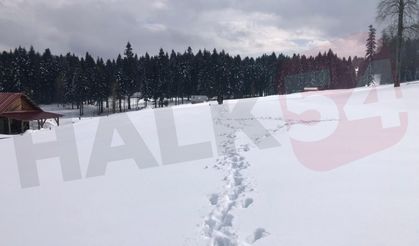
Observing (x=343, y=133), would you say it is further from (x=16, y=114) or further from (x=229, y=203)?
(x=16, y=114)

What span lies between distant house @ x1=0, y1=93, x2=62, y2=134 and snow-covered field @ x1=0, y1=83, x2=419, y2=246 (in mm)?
37292

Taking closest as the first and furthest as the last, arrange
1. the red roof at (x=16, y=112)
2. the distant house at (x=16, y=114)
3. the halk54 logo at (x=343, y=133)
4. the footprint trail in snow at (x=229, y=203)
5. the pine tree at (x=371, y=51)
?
the footprint trail in snow at (x=229, y=203) < the halk54 logo at (x=343, y=133) < the red roof at (x=16, y=112) < the distant house at (x=16, y=114) < the pine tree at (x=371, y=51)

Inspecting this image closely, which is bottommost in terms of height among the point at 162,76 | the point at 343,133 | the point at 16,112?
the point at 343,133

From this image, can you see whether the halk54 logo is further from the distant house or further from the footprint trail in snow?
the distant house

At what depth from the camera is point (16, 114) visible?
4612 centimetres

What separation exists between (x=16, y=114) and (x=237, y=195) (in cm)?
4737

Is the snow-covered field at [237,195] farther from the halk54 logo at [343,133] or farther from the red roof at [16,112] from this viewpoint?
the red roof at [16,112]

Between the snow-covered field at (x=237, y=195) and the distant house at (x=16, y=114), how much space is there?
37292mm

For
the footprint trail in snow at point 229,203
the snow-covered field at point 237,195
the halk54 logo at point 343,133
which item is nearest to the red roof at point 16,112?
the snow-covered field at point 237,195

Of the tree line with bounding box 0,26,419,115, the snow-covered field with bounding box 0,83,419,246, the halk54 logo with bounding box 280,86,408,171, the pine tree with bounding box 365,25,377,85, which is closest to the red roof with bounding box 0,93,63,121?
the tree line with bounding box 0,26,419,115

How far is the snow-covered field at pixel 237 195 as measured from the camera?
17.1 ft

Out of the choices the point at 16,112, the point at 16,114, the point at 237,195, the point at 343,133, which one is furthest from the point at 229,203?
the point at 16,112

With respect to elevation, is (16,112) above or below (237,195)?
above

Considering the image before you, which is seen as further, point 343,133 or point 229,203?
point 343,133
